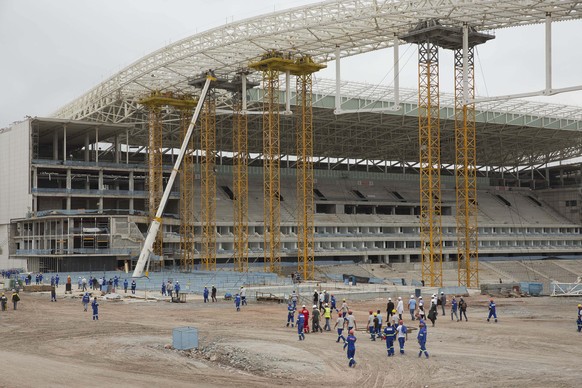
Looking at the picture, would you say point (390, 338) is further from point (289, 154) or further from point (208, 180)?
point (289, 154)

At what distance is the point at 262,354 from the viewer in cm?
2566

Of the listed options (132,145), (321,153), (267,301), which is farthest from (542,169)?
(267,301)

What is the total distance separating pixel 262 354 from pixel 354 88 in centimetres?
5715

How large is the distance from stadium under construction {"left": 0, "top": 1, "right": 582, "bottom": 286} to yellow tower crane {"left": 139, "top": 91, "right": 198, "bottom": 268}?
265 mm

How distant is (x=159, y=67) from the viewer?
232ft

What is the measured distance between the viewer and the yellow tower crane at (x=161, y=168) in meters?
76.6

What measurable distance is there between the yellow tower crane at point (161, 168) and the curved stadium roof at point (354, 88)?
1.75m

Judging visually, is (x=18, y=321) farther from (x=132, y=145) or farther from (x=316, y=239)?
(x=132, y=145)

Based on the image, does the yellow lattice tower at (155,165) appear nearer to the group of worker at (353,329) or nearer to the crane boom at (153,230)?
the crane boom at (153,230)

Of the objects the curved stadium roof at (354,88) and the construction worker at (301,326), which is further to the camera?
the curved stadium roof at (354,88)

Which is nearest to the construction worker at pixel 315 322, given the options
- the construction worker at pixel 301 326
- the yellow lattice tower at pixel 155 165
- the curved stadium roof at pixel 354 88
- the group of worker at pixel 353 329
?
the group of worker at pixel 353 329

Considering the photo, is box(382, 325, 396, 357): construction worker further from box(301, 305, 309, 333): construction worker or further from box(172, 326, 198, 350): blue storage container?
box(172, 326, 198, 350): blue storage container

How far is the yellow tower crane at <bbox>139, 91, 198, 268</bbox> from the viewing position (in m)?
76.6

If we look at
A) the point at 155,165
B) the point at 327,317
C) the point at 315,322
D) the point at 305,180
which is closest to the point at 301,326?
the point at 315,322
